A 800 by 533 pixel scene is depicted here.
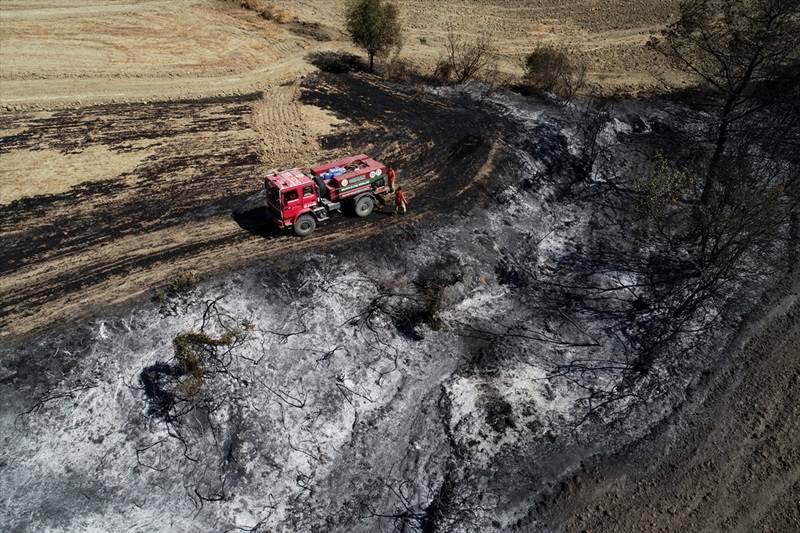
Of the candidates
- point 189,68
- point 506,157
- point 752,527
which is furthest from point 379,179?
point 189,68

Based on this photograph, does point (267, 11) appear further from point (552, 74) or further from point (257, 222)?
point (257, 222)

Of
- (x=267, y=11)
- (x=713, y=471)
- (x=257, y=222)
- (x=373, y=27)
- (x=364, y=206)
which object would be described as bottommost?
(x=713, y=471)

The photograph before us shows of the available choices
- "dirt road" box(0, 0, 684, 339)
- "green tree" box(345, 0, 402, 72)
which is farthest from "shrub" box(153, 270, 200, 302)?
"green tree" box(345, 0, 402, 72)

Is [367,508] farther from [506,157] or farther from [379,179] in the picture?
[506,157]

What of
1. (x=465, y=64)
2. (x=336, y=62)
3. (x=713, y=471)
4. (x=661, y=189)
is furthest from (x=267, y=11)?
(x=713, y=471)

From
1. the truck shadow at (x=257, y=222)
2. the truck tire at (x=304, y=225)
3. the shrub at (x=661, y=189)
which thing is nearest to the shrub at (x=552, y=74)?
the shrub at (x=661, y=189)

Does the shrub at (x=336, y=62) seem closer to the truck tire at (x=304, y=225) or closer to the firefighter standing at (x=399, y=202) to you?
the firefighter standing at (x=399, y=202)
